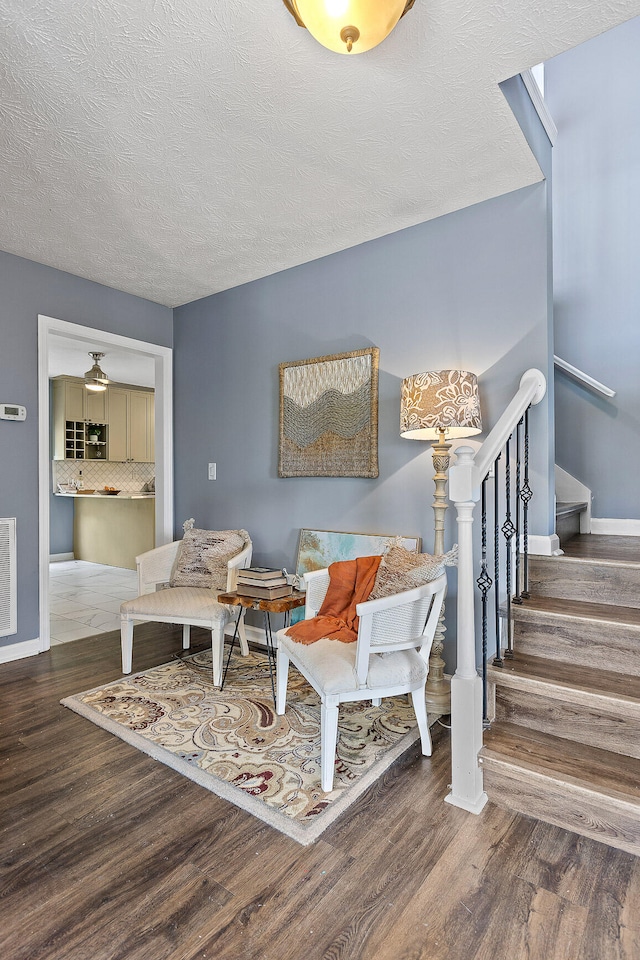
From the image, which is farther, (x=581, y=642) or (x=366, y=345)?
(x=366, y=345)

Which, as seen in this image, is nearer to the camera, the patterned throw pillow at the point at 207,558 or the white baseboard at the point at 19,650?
the white baseboard at the point at 19,650

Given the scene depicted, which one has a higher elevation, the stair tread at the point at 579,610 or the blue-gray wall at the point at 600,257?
the blue-gray wall at the point at 600,257

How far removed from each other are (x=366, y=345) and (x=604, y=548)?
1724 mm

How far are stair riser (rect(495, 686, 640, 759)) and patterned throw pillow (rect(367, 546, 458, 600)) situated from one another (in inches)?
19.7

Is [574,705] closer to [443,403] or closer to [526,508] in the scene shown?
[526,508]

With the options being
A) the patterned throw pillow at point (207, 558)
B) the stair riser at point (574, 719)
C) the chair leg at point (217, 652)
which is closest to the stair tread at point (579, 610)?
the stair riser at point (574, 719)

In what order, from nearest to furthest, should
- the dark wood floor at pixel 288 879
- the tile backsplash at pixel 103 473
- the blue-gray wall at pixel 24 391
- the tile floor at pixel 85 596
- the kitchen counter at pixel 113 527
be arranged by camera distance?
the dark wood floor at pixel 288 879, the blue-gray wall at pixel 24 391, the tile floor at pixel 85 596, the kitchen counter at pixel 113 527, the tile backsplash at pixel 103 473

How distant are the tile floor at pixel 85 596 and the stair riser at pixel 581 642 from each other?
3.07 meters

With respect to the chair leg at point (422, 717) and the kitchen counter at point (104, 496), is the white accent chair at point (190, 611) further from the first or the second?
the kitchen counter at point (104, 496)

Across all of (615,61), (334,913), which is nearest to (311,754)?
(334,913)

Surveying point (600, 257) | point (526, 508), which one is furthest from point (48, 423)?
point (600, 257)

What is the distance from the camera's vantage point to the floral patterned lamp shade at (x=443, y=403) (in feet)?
7.59

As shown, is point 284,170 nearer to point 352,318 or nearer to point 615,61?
point 352,318

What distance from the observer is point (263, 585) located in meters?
2.55
